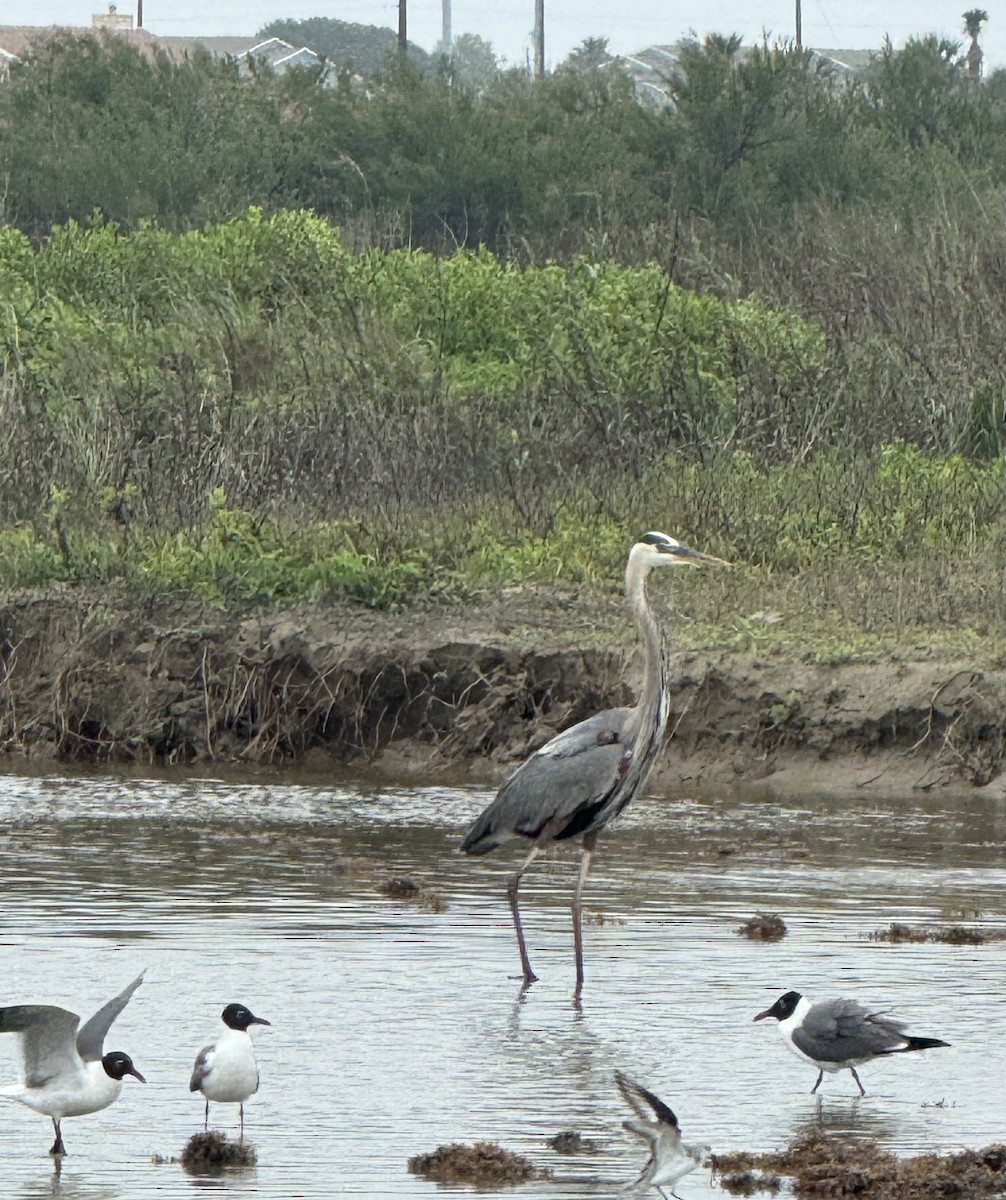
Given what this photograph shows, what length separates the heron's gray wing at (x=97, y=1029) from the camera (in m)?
6.60

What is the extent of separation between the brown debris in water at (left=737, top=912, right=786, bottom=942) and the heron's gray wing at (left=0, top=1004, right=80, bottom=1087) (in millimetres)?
3869

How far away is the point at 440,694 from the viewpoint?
1477cm

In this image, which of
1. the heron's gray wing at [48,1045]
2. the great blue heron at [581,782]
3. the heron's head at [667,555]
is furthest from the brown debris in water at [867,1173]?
the heron's head at [667,555]

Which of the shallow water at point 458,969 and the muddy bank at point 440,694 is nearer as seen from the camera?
the shallow water at point 458,969

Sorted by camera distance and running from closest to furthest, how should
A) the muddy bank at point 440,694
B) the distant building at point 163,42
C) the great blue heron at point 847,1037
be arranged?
1. the great blue heron at point 847,1037
2. the muddy bank at point 440,694
3. the distant building at point 163,42

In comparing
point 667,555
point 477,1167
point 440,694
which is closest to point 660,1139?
point 477,1167

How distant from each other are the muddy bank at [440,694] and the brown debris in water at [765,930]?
162 inches

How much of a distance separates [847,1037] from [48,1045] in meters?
2.42

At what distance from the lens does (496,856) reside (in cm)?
1208

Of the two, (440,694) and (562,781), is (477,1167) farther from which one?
(440,694)

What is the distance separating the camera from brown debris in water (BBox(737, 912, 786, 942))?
973cm

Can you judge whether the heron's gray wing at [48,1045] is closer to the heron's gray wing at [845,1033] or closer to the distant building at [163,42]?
the heron's gray wing at [845,1033]

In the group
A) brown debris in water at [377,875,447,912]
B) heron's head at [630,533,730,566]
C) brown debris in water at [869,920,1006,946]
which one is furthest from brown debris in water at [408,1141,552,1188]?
heron's head at [630,533,730,566]

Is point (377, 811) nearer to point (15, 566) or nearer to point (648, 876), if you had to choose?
point (648, 876)
